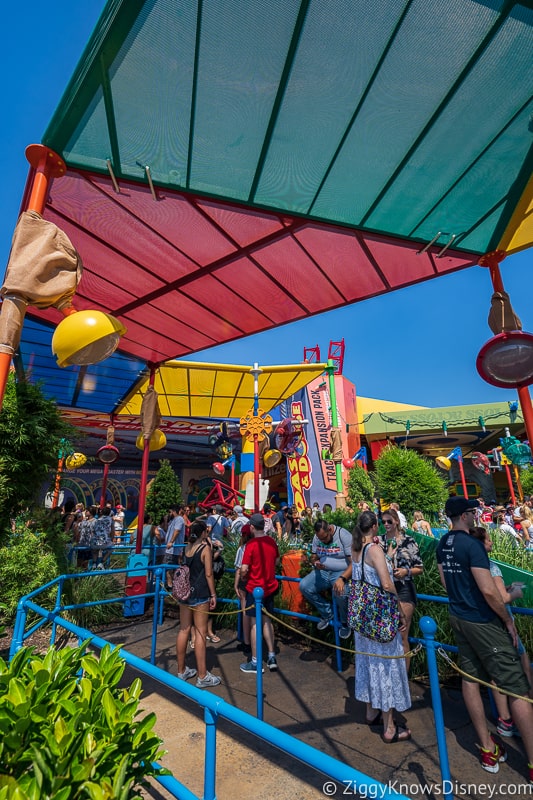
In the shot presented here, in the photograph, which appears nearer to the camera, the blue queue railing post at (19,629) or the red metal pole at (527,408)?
the blue queue railing post at (19,629)

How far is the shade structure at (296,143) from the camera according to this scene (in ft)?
7.79

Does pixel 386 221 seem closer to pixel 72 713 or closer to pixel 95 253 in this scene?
pixel 95 253

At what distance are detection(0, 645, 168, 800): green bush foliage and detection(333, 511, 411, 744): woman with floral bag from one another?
2.13 m

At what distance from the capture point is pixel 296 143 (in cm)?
313

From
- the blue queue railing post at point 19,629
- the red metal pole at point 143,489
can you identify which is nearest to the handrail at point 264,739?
the blue queue railing post at point 19,629

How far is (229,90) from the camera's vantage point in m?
2.71

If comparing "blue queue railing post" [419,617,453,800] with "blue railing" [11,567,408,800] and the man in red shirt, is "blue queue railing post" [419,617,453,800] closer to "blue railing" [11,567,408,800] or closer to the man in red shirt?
"blue railing" [11,567,408,800]

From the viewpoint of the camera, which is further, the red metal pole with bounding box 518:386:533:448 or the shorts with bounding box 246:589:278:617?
the shorts with bounding box 246:589:278:617

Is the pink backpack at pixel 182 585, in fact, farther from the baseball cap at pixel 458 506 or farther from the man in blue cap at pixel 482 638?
the baseball cap at pixel 458 506

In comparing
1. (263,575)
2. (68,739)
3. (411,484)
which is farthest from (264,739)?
(411,484)

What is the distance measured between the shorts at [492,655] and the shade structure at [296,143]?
338 cm

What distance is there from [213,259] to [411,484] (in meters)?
8.84

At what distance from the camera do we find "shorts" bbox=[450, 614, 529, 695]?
2621 mm

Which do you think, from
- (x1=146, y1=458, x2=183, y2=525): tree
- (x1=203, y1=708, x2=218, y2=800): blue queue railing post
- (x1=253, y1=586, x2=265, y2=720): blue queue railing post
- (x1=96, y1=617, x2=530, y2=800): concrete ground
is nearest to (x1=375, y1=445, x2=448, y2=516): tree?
Answer: (x1=96, y1=617, x2=530, y2=800): concrete ground
